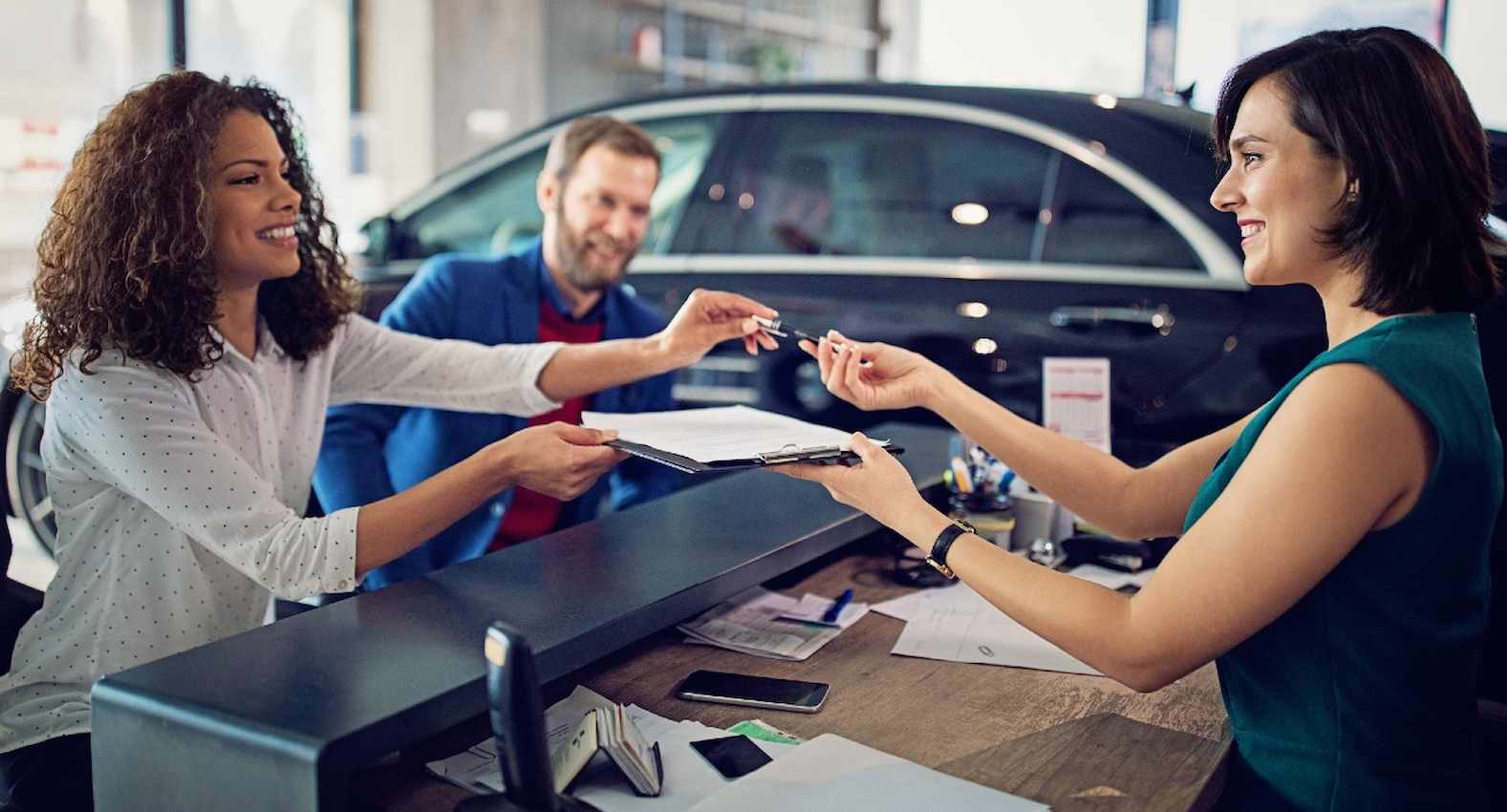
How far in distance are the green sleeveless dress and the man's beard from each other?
169 cm

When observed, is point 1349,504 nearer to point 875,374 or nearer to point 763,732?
point 763,732

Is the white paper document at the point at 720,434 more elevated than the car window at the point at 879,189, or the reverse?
the car window at the point at 879,189

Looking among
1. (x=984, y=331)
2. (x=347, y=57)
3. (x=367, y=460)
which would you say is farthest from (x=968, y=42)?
(x=367, y=460)

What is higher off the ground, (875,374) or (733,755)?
(875,374)

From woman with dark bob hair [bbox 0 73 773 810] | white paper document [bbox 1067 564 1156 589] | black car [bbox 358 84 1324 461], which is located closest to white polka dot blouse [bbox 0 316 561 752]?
woman with dark bob hair [bbox 0 73 773 810]

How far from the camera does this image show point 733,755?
125 centimetres

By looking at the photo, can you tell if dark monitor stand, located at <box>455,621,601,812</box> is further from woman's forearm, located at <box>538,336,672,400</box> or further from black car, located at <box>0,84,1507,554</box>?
black car, located at <box>0,84,1507,554</box>

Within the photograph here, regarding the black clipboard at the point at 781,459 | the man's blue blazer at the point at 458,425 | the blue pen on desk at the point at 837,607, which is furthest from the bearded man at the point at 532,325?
the black clipboard at the point at 781,459

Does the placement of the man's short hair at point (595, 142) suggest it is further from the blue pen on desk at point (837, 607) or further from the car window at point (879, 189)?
the blue pen on desk at point (837, 607)

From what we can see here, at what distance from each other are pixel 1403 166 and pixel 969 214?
5.94ft

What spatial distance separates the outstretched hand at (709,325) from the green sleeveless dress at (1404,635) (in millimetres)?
997

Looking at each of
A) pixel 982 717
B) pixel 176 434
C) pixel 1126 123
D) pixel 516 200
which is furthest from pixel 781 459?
pixel 516 200

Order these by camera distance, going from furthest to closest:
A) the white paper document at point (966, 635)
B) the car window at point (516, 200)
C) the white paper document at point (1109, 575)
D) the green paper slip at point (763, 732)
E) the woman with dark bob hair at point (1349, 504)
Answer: the car window at point (516, 200) → the white paper document at point (1109, 575) → the white paper document at point (966, 635) → the green paper slip at point (763, 732) → the woman with dark bob hair at point (1349, 504)

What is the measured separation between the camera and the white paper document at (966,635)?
61.0 inches
